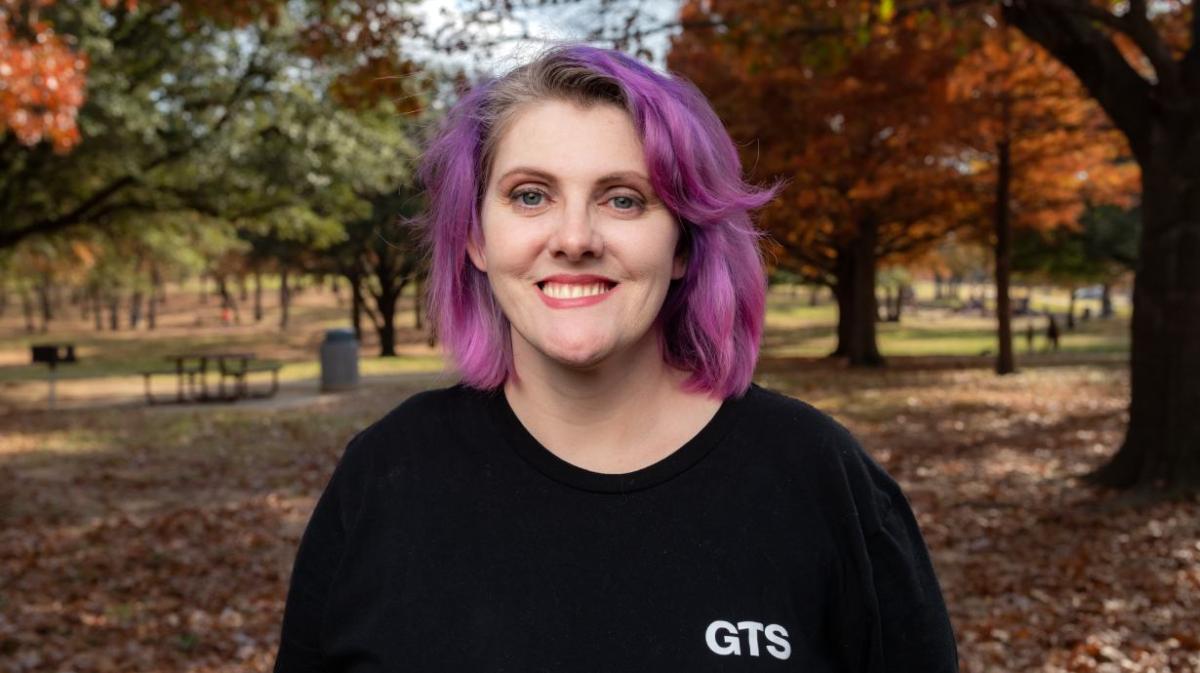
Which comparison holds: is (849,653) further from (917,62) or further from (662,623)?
(917,62)

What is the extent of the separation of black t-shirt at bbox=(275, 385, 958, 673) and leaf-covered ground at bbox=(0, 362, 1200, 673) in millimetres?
4342

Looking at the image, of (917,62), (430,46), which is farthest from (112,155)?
(917,62)

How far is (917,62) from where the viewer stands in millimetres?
19203

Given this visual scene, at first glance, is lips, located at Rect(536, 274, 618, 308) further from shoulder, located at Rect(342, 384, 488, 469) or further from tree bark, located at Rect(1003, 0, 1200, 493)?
tree bark, located at Rect(1003, 0, 1200, 493)

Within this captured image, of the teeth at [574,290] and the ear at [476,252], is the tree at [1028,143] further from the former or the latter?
the teeth at [574,290]

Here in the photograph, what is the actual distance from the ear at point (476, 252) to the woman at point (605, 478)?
0.04 m

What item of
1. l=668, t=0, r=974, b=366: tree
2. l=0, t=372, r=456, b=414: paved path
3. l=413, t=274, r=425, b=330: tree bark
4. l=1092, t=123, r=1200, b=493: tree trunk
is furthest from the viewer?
l=668, t=0, r=974, b=366: tree

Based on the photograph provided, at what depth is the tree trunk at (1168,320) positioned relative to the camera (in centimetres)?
855

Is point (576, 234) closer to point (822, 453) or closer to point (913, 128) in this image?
point (822, 453)

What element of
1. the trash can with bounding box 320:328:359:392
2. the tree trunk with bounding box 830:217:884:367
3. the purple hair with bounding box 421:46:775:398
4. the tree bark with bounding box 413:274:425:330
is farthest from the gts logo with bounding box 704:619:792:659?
the tree trunk with bounding box 830:217:884:367

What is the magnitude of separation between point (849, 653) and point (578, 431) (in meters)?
0.59

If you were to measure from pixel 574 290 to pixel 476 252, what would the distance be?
1.06 ft

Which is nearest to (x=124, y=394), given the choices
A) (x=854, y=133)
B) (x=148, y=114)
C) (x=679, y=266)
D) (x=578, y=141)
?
(x=148, y=114)

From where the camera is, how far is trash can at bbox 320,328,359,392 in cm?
2141
